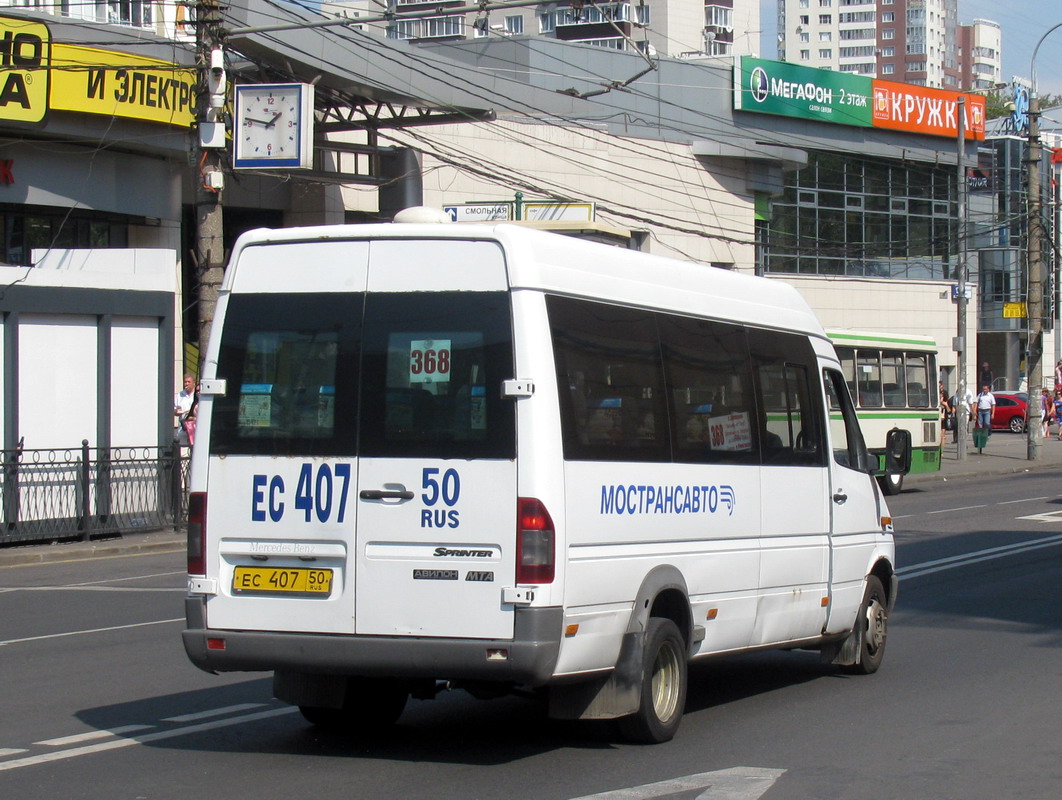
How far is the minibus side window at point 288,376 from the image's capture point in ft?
22.6

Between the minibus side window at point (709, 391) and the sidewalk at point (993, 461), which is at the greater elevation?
the minibus side window at point (709, 391)

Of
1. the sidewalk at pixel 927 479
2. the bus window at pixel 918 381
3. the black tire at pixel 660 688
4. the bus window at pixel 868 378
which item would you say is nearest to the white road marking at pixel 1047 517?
the bus window at pixel 868 378

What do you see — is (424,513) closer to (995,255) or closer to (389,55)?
(389,55)

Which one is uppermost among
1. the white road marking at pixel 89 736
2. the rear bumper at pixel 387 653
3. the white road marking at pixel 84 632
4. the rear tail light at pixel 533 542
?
the rear tail light at pixel 533 542

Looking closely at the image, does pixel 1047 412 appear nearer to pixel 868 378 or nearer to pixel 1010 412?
pixel 1010 412

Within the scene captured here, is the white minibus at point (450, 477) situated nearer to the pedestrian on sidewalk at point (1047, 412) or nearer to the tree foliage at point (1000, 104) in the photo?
the pedestrian on sidewalk at point (1047, 412)

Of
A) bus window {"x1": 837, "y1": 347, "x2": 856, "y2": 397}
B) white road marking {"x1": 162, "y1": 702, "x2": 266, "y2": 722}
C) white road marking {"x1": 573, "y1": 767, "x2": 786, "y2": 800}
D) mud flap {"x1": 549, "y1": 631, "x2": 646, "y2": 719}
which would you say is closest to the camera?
white road marking {"x1": 573, "y1": 767, "x2": 786, "y2": 800}

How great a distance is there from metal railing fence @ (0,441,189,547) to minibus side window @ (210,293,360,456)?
500 inches

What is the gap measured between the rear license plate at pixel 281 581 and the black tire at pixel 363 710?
102 cm

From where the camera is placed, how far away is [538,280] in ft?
22.1

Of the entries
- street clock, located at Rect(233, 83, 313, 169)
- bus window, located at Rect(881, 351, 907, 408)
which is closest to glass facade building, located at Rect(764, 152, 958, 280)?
bus window, located at Rect(881, 351, 907, 408)

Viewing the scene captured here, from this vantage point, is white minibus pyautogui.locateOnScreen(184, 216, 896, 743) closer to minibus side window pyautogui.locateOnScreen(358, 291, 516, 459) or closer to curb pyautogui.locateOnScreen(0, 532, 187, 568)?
minibus side window pyautogui.locateOnScreen(358, 291, 516, 459)

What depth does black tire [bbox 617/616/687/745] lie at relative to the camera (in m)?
7.13

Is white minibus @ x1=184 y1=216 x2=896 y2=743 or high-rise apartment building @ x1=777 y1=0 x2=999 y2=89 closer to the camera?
white minibus @ x1=184 y1=216 x2=896 y2=743
